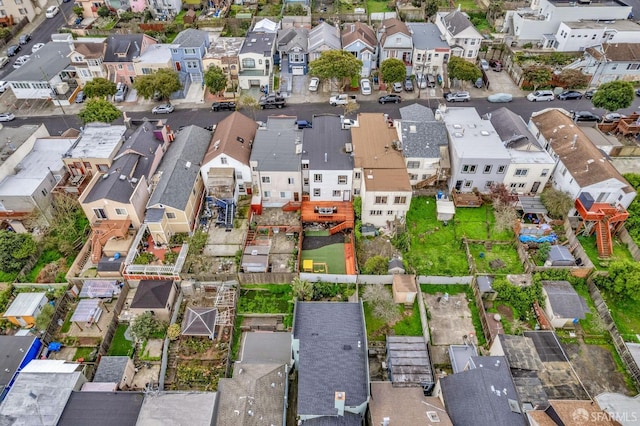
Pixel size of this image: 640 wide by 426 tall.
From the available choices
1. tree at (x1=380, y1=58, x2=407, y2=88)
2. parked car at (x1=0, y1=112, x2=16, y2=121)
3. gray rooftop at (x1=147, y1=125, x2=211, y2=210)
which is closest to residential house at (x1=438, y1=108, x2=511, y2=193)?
tree at (x1=380, y1=58, x2=407, y2=88)

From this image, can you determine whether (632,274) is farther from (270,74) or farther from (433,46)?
(270,74)

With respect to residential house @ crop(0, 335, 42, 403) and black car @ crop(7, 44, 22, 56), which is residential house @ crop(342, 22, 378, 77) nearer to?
residential house @ crop(0, 335, 42, 403)

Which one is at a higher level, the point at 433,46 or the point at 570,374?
the point at 433,46

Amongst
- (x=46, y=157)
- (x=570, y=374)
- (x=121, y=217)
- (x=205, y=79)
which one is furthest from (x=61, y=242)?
(x=570, y=374)

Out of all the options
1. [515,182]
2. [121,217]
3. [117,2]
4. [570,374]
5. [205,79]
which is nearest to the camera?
[570,374]

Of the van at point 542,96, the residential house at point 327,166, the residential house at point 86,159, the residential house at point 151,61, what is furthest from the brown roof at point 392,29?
the residential house at point 86,159

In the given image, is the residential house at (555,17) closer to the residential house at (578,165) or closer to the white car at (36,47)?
the residential house at (578,165)

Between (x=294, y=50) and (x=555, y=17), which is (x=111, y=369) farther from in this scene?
(x=555, y=17)
